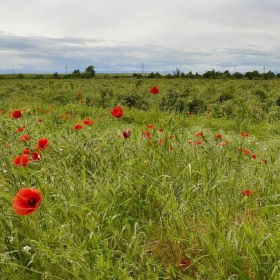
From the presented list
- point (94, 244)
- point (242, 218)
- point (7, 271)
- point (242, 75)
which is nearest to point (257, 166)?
point (242, 218)

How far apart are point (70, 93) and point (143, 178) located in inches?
529

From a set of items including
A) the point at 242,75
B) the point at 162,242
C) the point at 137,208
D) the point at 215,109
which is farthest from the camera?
the point at 242,75

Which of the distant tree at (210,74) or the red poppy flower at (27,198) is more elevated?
the distant tree at (210,74)

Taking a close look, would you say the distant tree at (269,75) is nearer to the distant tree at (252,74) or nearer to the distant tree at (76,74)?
the distant tree at (252,74)

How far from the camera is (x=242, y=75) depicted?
38.3 metres

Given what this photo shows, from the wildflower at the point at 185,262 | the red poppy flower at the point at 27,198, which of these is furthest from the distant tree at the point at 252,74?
the red poppy flower at the point at 27,198

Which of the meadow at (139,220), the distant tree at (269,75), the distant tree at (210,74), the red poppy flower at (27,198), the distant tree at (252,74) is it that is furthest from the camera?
the distant tree at (210,74)

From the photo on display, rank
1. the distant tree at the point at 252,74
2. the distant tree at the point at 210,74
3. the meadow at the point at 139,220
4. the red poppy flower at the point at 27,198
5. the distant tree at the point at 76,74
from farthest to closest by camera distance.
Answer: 1. the distant tree at the point at 76,74
2. the distant tree at the point at 210,74
3. the distant tree at the point at 252,74
4. the meadow at the point at 139,220
5. the red poppy flower at the point at 27,198

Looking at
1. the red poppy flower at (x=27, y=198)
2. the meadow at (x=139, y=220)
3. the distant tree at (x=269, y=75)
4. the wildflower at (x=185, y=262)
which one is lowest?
the wildflower at (x=185, y=262)

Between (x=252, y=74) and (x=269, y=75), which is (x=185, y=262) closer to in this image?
(x=269, y=75)

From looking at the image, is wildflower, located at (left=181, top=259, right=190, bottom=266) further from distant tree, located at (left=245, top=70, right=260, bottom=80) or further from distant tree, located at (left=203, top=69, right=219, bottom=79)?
distant tree, located at (left=245, top=70, right=260, bottom=80)

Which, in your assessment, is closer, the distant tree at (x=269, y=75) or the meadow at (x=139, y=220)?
the meadow at (x=139, y=220)

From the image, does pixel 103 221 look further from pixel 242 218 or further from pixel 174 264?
pixel 242 218

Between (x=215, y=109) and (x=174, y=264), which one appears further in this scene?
(x=215, y=109)
